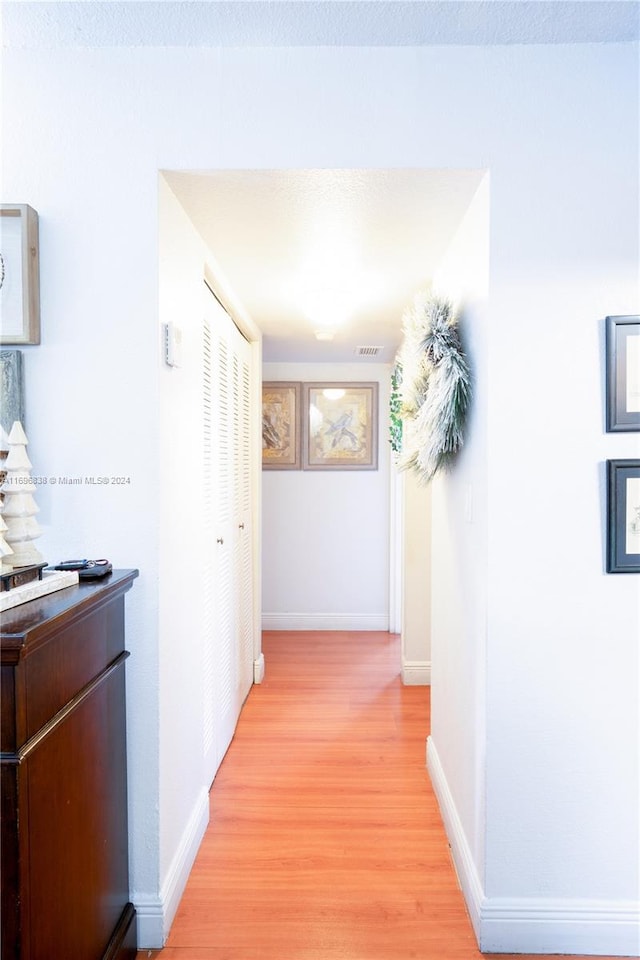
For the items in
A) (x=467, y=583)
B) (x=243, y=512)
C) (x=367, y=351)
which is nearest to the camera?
(x=467, y=583)

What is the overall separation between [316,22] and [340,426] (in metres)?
3.18

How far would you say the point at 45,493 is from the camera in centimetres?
155

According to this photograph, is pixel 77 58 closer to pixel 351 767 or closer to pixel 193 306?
pixel 193 306

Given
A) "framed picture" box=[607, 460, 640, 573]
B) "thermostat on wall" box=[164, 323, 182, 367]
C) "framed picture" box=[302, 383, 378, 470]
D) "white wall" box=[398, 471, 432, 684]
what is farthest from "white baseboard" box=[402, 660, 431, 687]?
"thermostat on wall" box=[164, 323, 182, 367]

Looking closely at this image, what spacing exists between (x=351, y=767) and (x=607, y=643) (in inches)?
55.2

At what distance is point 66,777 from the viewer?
1.18 metres

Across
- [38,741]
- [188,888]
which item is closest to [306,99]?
[38,741]

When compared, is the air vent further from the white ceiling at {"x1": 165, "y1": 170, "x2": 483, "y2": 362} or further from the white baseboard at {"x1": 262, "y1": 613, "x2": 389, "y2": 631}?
the white baseboard at {"x1": 262, "y1": 613, "x2": 389, "y2": 631}

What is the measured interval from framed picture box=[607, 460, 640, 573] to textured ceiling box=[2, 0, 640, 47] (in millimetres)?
1160

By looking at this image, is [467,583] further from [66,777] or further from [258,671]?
[258,671]

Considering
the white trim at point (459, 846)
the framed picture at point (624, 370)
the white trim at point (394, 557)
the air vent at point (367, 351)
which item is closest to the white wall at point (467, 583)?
Answer: the white trim at point (459, 846)


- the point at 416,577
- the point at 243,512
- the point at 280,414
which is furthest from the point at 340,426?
the point at 243,512

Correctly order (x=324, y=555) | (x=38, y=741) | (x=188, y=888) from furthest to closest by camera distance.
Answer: (x=324, y=555), (x=188, y=888), (x=38, y=741)

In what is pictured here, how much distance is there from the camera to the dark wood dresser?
997 millimetres
